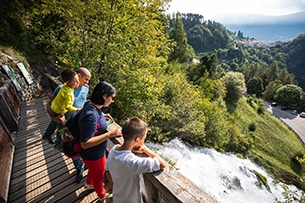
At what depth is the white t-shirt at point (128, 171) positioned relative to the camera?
1.57 meters

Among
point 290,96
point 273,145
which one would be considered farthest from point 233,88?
point 290,96

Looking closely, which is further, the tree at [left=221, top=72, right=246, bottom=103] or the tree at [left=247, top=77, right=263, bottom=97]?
the tree at [left=247, top=77, right=263, bottom=97]

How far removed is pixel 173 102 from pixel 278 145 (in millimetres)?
21858

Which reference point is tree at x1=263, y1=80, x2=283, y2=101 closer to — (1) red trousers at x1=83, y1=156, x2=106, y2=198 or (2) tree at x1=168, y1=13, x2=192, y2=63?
(2) tree at x1=168, y1=13, x2=192, y2=63

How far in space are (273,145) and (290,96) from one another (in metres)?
29.6

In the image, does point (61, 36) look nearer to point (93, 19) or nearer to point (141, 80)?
point (93, 19)

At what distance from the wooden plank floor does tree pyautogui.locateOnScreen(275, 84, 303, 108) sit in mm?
57537

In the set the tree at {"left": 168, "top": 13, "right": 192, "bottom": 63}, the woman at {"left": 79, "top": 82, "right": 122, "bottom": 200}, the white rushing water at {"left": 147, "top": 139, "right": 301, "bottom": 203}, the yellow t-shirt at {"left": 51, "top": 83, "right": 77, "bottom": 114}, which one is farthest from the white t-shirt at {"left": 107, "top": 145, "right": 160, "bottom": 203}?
the tree at {"left": 168, "top": 13, "right": 192, "bottom": 63}

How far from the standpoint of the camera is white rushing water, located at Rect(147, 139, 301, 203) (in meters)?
9.43

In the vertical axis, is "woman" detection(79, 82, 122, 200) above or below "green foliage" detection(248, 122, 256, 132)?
above

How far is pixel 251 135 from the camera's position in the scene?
24.5 meters

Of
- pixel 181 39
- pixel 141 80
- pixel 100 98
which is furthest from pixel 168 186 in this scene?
pixel 181 39

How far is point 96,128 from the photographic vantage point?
2.08 m

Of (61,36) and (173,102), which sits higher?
(61,36)
